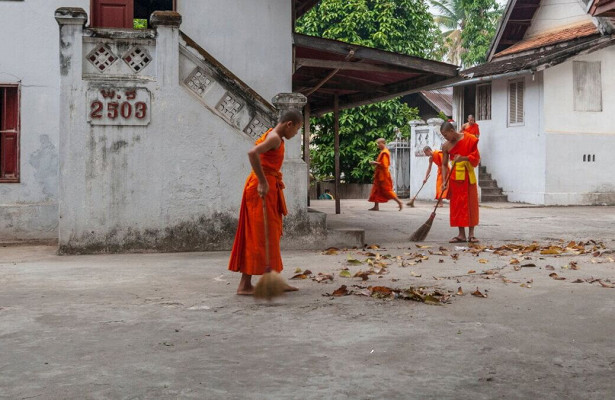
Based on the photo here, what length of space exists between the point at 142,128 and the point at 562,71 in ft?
48.1

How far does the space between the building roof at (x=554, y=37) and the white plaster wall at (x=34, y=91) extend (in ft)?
50.1

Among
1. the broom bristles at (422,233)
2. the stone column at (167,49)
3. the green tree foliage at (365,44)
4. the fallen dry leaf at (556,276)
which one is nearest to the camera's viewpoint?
the fallen dry leaf at (556,276)

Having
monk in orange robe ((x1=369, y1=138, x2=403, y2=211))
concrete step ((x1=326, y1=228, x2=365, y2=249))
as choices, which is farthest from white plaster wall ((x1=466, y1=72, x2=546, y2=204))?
concrete step ((x1=326, y1=228, x2=365, y2=249))

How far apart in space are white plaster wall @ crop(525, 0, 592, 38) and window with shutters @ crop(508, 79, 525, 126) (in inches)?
105

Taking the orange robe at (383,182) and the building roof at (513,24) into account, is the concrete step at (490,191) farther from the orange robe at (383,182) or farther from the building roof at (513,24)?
the building roof at (513,24)

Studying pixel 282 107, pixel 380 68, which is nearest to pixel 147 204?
pixel 282 107

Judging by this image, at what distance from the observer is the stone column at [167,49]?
29.4 feet

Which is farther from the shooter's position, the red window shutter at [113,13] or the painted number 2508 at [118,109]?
the red window shutter at [113,13]

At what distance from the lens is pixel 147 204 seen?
355 inches

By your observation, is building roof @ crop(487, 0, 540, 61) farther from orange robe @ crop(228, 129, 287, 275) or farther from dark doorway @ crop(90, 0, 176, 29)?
orange robe @ crop(228, 129, 287, 275)

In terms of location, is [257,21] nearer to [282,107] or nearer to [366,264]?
[282,107]

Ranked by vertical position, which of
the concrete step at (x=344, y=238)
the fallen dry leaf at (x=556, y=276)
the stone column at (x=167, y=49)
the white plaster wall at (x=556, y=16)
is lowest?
the fallen dry leaf at (x=556, y=276)

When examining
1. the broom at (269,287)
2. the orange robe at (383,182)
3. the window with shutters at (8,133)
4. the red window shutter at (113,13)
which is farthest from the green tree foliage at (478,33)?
the broom at (269,287)

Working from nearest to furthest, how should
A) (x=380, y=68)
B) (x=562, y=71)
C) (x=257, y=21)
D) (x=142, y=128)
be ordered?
(x=142, y=128) < (x=257, y=21) < (x=380, y=68) < (x=562, y=71)
